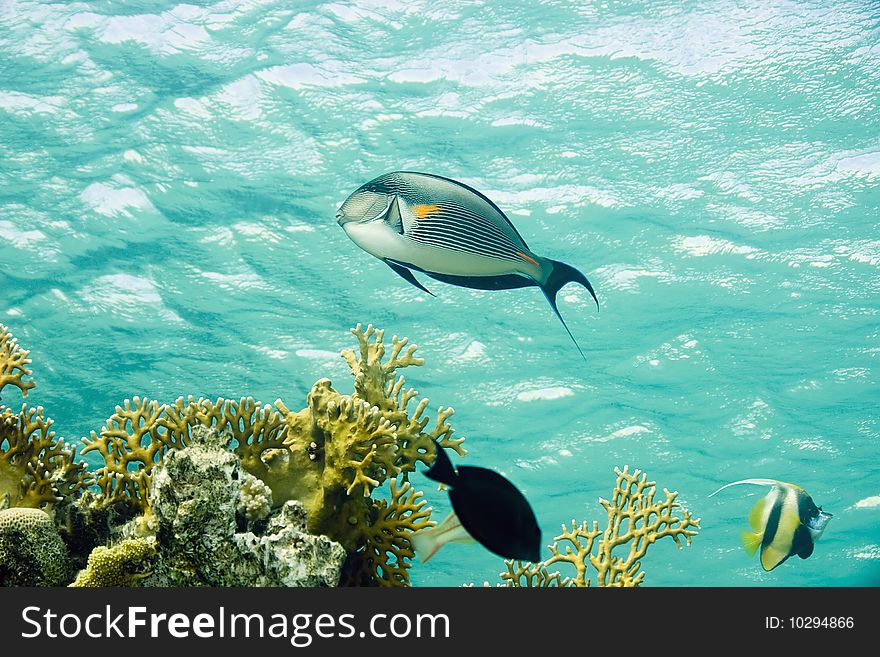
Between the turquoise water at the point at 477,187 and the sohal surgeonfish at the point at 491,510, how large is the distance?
9.16m

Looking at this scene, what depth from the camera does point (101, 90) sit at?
433 inches

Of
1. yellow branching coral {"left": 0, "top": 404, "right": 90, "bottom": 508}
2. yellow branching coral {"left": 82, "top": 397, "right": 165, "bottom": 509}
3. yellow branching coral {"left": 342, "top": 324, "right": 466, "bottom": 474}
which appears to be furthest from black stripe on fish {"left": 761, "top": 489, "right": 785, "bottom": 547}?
yellow branching coral {"left": 0, "top": 404, "right": 90, "bottom": 508}

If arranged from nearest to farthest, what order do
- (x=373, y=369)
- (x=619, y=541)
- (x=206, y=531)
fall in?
1. (x=206, y=531)
2. (x=373, y=369)
3. (x=619, y=541)

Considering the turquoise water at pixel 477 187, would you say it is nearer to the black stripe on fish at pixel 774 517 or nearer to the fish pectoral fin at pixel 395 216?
the black stripe on fish at pixel 774 517

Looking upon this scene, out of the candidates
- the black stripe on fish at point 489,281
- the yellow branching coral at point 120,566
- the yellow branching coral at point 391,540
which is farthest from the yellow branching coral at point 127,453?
the black stripe on fish at point 489,281

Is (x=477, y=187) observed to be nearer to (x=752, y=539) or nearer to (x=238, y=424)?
(x=752, y=539)

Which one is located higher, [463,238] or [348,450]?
[463,238]

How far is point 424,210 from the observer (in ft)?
7.79

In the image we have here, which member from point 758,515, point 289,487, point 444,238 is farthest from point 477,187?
point 444,238

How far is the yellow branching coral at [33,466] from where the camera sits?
3711 mm

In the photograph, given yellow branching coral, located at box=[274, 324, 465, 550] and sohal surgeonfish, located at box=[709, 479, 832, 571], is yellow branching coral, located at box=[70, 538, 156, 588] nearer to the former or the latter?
yellow branching coral, located at box=[274, 324, 465, 550]

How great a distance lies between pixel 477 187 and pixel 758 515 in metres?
9.10

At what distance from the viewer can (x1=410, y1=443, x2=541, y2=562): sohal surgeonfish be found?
91.1 inches
